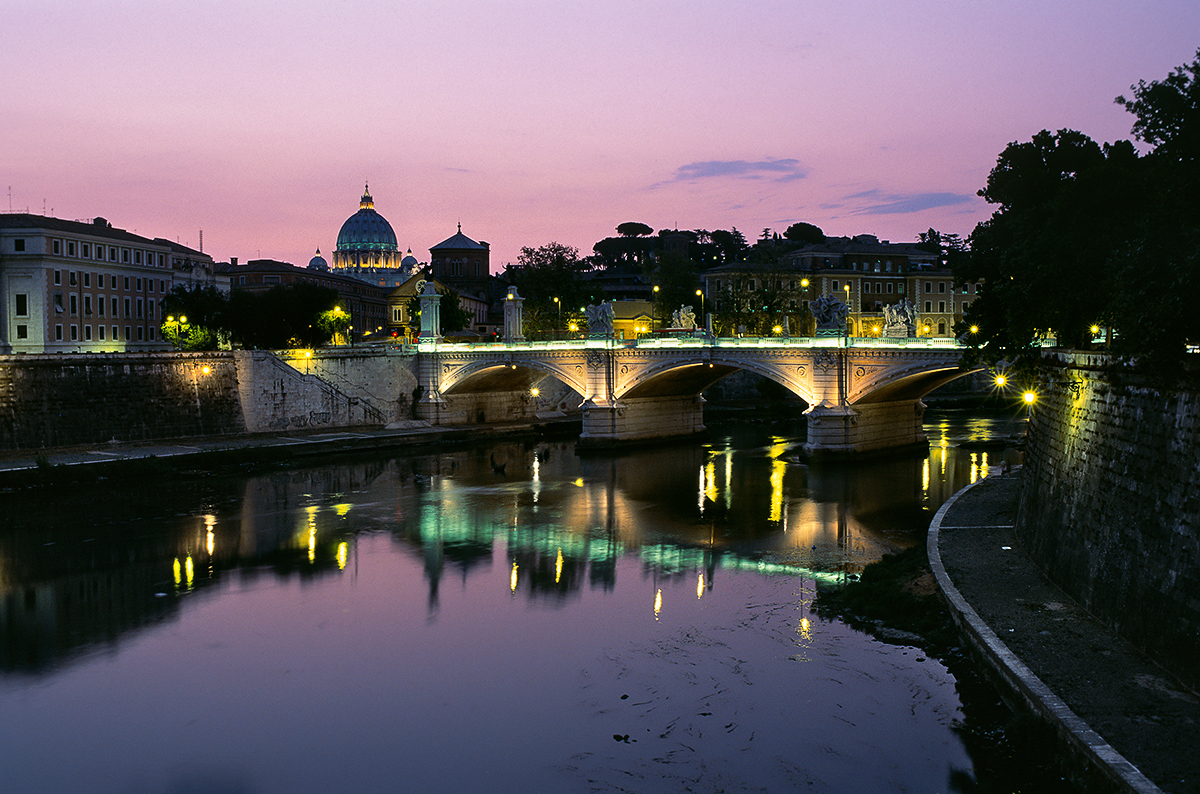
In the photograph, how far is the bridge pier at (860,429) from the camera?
42969 mm

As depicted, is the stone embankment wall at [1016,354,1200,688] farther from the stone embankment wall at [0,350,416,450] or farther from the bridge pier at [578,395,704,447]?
the stone embankment wall at [0,350,416,450]

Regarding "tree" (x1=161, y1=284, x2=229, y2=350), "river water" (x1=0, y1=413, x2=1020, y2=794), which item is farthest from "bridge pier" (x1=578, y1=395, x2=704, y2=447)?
"tree" (x1=161, y1=284, x2=229, y2=350)

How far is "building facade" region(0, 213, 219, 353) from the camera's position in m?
61.0

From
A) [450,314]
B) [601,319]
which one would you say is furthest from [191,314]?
[601,319]

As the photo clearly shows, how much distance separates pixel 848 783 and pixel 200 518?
2436 cm

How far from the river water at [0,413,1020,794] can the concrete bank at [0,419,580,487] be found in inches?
62.4

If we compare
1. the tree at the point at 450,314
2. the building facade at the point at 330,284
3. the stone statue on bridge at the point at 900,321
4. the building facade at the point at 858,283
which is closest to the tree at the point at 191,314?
the building facade at the point at 330,284

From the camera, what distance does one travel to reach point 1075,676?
14.1m

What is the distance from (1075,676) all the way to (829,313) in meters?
32.3

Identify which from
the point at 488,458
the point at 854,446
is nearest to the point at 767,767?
the point at 854,446

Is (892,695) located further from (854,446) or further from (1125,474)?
(854,446)

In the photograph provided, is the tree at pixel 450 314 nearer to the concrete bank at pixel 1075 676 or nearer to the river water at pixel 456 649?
the river water at pixel 456 649

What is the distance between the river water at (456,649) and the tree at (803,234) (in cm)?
10922

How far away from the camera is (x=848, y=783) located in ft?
45.3
